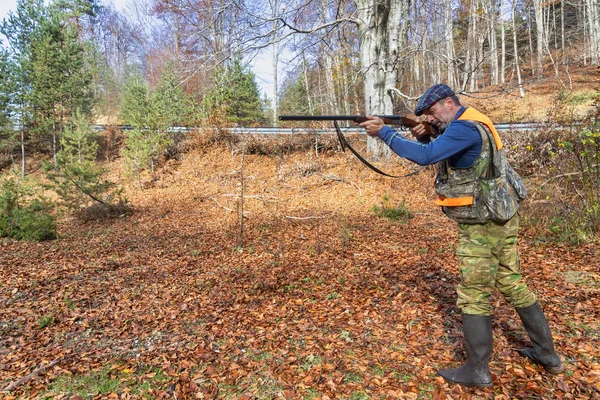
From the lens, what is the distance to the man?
2.73m

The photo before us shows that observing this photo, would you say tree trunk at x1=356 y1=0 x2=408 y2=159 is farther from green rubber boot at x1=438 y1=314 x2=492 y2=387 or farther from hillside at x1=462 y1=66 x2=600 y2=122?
green rubber boot at x1=438 y1=314 x2=492 y2=387

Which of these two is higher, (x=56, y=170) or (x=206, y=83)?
(x=206, y=83)

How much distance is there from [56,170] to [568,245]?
42.9 ft

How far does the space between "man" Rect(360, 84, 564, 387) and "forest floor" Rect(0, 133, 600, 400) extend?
29cm

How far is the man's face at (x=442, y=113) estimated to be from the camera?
296 cm

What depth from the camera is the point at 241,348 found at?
3639 millimetres

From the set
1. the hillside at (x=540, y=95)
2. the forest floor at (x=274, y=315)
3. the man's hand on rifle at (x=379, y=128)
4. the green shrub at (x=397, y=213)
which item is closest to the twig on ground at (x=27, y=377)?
the forest floor at (x=274, y=315)

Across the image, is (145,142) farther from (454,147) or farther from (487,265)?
(487,265)

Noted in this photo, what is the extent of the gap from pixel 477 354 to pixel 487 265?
70 cm

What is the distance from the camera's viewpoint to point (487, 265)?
281 centimetres

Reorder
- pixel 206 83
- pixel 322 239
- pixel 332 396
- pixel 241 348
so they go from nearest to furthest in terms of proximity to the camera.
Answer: pixel 332 396, pixel 241 348, pixel 322 239, pixel 206 83

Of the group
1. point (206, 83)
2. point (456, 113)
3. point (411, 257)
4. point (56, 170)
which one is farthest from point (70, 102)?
point (456, 113)

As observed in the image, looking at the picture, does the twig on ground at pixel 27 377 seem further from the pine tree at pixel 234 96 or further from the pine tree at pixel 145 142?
the pine tree at pixel 234 96

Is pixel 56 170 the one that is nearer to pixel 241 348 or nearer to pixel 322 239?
pixel 322 239
